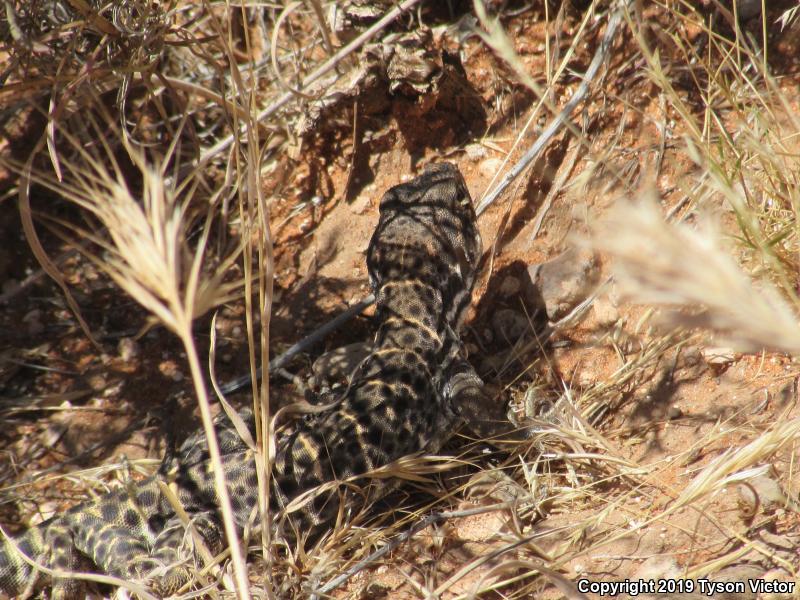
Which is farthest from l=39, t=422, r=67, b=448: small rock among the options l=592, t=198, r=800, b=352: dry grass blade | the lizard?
l=592, t=198, r=800, b=352: dry grass blade

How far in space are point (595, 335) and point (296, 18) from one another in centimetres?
317

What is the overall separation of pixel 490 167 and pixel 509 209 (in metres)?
0.35

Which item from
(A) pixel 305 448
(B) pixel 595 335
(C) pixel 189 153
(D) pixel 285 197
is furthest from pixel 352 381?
(C) pixel 189 153

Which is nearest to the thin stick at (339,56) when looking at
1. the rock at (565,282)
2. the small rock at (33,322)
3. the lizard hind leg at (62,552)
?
the small rock at (33,322)

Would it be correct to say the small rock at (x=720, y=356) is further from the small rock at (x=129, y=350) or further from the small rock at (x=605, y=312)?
the small rock at (x=129, y=350)

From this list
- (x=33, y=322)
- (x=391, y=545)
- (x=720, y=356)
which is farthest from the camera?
(x=33, y=322)

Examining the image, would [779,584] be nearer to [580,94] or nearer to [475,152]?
[580,94]

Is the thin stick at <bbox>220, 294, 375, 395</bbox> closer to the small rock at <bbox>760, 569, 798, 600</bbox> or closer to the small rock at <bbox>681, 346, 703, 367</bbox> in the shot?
the small rock at <bbox>681, 346, 703, 367</bbox>

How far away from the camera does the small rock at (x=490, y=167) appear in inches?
179

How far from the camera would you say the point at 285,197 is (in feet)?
16.6

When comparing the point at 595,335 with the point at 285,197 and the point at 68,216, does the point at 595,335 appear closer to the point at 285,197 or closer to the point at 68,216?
the point at 285,197

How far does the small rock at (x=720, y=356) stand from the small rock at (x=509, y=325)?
3.52 ft

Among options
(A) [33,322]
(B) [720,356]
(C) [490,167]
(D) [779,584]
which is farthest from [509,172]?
(A) [33,322]

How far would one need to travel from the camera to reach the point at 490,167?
4574mm
